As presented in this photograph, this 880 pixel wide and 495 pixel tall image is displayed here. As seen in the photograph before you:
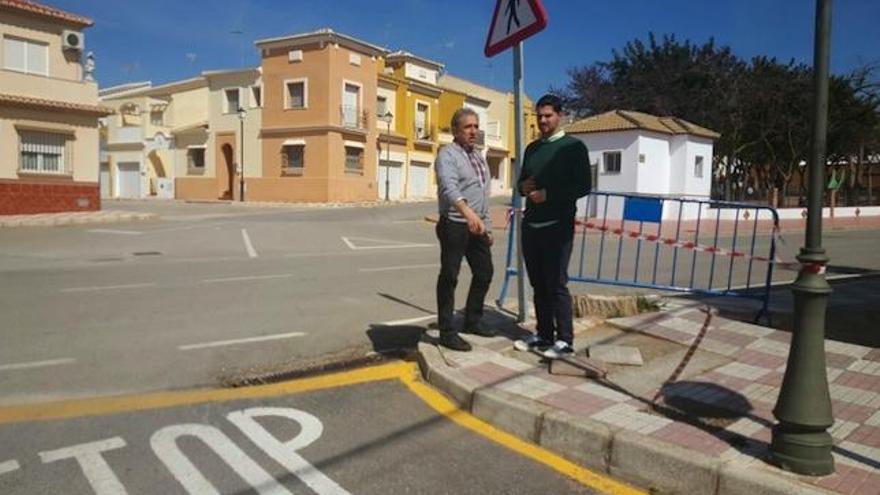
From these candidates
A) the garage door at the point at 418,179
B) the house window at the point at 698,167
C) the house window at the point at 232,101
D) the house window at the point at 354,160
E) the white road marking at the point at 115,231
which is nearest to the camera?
the white road marking at the point at 115,231

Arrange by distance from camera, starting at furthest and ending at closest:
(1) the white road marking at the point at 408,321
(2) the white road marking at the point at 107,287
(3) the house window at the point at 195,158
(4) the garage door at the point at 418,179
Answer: (4) the garage door at the point at 418,179
(3) the house window at the point at 195,158
(2) the white road marking at the point at 107,287
(1) the white road marking at the point at 408,321

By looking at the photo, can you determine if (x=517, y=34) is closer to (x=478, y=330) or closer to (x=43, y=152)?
(x=478, y=330)

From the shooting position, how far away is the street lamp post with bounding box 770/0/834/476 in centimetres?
326

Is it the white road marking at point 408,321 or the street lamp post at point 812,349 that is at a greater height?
the street lamp post at point 812,349

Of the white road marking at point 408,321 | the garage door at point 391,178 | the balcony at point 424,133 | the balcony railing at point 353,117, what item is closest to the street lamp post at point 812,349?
the white road marking at point 408,321

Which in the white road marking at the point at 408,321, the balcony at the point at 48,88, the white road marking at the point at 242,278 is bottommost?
the white road marking at the point at 408,321

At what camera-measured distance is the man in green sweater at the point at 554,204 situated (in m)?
5.12

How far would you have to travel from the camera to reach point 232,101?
145 ft

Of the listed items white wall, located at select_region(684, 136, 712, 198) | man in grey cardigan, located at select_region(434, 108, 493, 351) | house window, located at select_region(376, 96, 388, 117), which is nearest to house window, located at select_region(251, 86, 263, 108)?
house window, located at select_region(376, 96, 388, 117)

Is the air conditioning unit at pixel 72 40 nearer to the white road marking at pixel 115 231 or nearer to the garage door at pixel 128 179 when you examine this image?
the white road marking at pixel 115 231

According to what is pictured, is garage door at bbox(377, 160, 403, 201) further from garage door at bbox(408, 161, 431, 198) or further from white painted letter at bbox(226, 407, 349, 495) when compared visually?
white painted letter at bbox(226, 407, 349, 495)

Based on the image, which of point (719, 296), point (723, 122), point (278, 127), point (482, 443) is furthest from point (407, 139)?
point (482, 443)

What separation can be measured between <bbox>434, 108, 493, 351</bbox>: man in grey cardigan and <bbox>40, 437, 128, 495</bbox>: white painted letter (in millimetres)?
2570

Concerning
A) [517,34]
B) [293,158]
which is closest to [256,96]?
[293,158]
